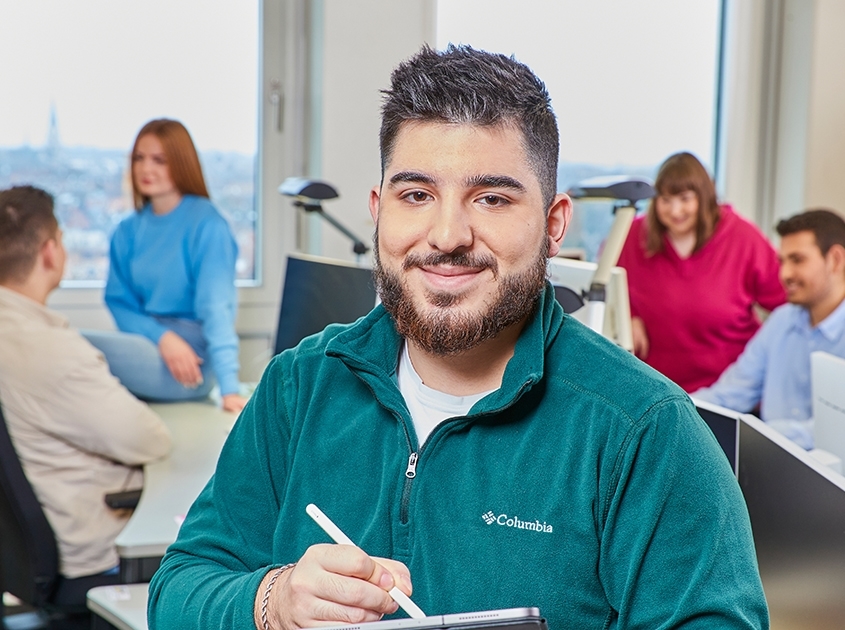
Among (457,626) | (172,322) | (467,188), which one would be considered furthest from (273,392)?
(172,322)

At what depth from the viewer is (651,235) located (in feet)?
12.1

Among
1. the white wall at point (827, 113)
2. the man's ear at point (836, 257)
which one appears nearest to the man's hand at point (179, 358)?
the man's ear at point (836, 257)

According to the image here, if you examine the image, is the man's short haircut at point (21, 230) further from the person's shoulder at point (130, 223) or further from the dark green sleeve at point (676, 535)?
the dark green sleeve at point (676, 535)

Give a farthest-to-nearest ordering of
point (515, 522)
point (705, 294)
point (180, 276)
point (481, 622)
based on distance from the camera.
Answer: point (705, 294)
point (180, 276)
point (515, 522)
point (481, 622)

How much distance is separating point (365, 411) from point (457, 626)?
1.21 feet

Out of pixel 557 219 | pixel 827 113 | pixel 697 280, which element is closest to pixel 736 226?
pixel 697 280

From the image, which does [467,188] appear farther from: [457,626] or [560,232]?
[457,626]

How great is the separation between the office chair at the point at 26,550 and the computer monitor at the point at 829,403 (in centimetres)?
167

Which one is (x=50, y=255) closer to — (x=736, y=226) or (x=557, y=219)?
(x=557, y=219)

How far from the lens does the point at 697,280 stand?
3.69 metres

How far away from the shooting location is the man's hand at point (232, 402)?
118 inches

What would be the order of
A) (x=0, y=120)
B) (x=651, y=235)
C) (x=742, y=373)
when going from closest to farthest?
(x=742, y=373)
(x=0, y=120)
(x=651, y=235)

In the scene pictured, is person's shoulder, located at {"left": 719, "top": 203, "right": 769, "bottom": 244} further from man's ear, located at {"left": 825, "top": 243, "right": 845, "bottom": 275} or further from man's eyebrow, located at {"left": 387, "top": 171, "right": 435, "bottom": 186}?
man's eyebrow, located at {"left": 387, "top": 171, "right": 435, "bottom": 186}

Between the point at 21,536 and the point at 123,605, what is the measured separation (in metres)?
0.68
